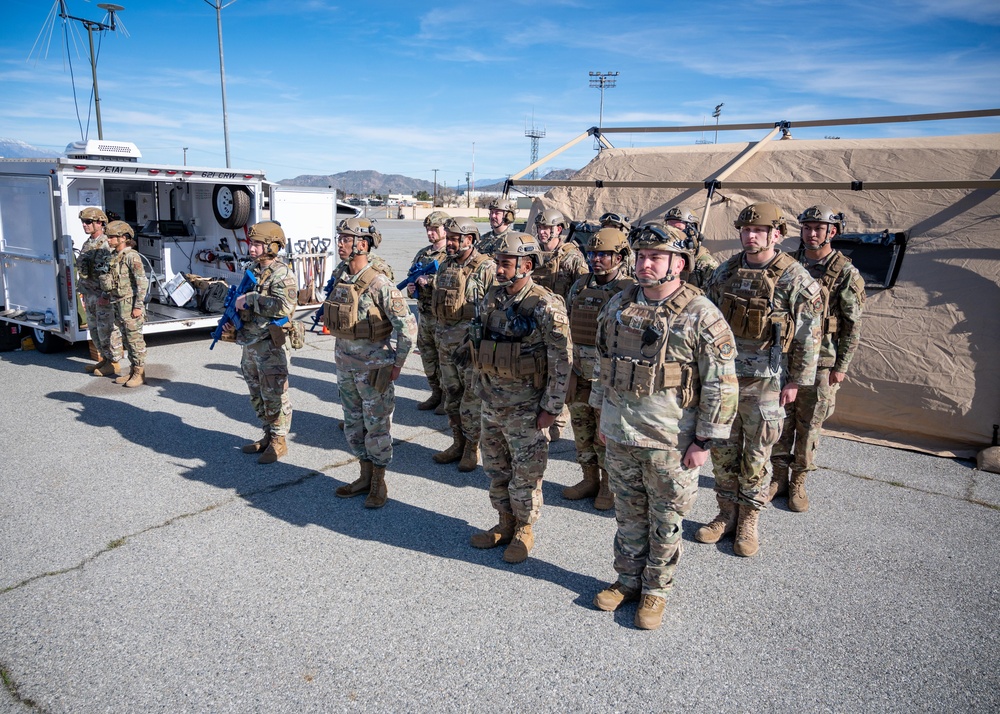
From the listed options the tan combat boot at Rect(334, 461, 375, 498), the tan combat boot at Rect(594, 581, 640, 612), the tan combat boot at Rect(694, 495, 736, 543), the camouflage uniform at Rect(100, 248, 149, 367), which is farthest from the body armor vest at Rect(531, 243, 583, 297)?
the camouflage uniform at Rect(100, 248, 149, 367)

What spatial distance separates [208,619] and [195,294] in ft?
28.5

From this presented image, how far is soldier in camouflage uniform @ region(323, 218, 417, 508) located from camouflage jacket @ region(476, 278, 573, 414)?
110 cm

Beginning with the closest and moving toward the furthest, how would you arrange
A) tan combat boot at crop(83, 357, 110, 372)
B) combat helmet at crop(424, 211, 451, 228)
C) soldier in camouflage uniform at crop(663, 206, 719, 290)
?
1. soldier in camouflage uniform at crop(663, 206, 719, 290)
2. combat helmet at crop(424, 211, 451, 228)
3. tan combat boot at crop(83, 357, 110, 372)

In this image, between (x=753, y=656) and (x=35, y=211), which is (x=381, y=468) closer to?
(x=753, y=656)

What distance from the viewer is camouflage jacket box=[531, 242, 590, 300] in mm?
6430

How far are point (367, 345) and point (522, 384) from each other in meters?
1.47

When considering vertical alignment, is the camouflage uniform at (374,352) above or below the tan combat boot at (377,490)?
above

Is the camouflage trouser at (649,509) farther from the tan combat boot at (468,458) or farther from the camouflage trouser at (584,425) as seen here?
the tan combat boot at (468,458)

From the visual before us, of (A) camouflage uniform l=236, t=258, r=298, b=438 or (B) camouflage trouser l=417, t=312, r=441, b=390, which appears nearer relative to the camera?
(A) camouflage uniform l=236, t=258, r=298, b=438

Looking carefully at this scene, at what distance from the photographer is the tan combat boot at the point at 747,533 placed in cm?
452

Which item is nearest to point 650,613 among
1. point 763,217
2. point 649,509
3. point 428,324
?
point 649,509

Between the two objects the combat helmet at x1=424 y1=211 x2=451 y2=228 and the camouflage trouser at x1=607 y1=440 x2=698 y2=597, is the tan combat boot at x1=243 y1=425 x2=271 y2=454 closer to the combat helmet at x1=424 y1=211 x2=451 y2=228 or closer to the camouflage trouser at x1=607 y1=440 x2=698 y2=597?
the combat helmet at x1=424 y1=211 x2=451 y2=228

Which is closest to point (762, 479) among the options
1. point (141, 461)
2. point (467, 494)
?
point (467, 494)

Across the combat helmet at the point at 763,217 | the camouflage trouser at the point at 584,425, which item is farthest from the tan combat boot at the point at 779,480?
the combat helmet at the point at 763,217
